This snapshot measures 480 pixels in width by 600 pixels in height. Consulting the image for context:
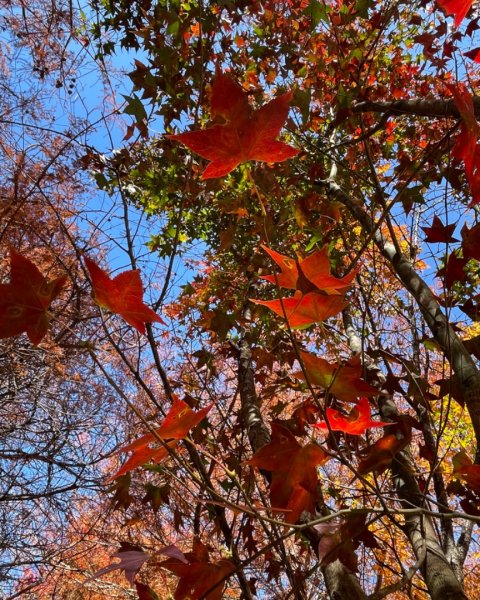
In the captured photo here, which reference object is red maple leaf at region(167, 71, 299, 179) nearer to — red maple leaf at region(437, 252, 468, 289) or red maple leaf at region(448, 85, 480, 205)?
red maple leaf at region(448, 85, 480, 205)

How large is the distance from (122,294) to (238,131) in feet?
1.02

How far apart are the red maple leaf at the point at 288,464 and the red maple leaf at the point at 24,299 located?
420 mm

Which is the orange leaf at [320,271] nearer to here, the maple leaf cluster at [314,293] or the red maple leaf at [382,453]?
the maple leaf cluster at [314,293]

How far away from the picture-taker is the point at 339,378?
2.46ft

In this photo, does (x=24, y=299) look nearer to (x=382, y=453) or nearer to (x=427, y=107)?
(x=382, y=453)

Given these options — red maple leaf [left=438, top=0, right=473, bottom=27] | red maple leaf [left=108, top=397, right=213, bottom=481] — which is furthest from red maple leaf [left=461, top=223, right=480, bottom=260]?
red maple leaf [left=108, top=397, right=213, bottom=481]

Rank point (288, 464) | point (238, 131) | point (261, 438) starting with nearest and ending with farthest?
1. point (238, 131)
2. point (288, 464)
3. point (261, 438)

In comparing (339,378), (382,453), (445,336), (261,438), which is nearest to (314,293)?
(339,378)

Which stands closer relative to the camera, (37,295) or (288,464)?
(37,295)

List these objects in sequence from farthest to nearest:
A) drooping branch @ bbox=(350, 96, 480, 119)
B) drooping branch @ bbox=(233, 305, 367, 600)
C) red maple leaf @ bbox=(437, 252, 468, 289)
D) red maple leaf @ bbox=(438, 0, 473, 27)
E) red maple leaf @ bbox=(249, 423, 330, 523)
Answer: drooping branch @ bbox=(350, 96, 480, 119), drooping branch @ bbox=(233, 305, 367, 600), red maple leaf @ bbox=(437, 252, 468, 289), red maple leaf @ bbox=(438, 0, 473, 27), red maple leaf @ bbox=(249, 423, 330, 523)

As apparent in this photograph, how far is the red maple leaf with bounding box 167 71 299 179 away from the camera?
638mm

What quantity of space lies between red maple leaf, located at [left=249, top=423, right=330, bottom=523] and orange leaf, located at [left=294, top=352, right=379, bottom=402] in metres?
0.10

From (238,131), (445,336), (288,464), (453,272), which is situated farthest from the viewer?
(445,336)

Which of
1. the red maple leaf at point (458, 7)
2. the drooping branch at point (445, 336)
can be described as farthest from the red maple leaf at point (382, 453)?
the red maple leaf at point (458, 7)
